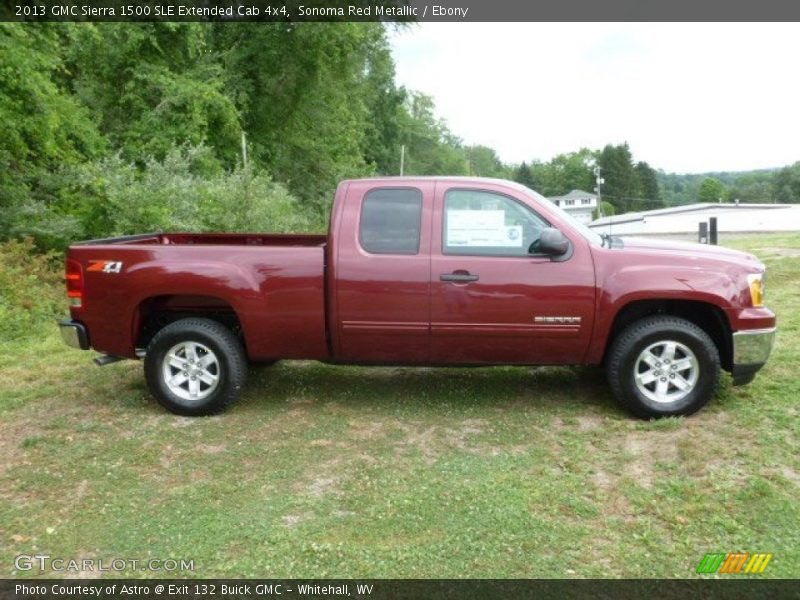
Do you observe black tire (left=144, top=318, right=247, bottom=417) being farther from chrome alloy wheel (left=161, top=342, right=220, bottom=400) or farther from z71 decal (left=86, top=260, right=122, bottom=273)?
z71 decal (left=86, top=260, right=122, bottom=273)

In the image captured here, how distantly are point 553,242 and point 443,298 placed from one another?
0.88 m

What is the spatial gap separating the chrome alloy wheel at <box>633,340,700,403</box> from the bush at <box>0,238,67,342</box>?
717 cm

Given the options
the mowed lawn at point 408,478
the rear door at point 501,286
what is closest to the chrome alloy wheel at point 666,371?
the mowed lawn at point 408,478

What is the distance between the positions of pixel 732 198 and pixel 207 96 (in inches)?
3466

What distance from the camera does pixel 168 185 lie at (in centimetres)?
1216

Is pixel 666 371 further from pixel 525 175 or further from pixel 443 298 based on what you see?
pixel 525 175

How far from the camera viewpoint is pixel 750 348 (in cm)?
494

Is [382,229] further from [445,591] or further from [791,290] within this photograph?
[791,290]

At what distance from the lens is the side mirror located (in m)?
4.86

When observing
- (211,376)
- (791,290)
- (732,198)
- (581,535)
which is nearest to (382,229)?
(211,376)

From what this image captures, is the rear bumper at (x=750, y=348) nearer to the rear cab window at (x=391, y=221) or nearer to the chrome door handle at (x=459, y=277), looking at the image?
the chrome door handle at (x=459, y=277)

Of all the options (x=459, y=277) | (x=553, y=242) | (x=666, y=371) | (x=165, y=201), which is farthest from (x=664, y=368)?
(x=165, y=201)

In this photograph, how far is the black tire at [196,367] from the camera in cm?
526

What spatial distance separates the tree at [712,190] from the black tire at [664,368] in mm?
100880
